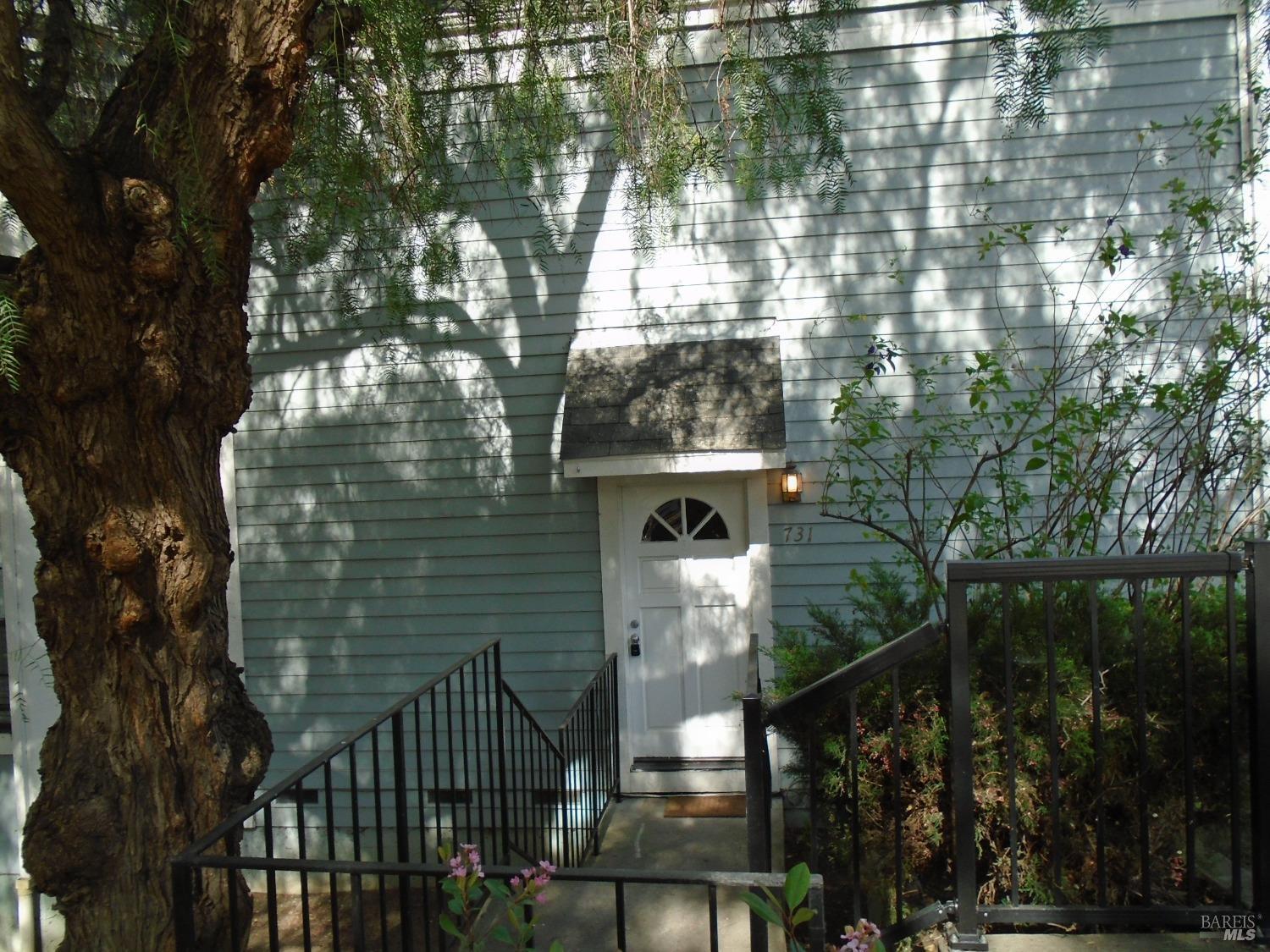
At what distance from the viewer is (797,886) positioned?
1.87m

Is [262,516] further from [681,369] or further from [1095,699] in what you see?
[1095,699]

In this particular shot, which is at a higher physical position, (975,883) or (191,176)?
(191,176)

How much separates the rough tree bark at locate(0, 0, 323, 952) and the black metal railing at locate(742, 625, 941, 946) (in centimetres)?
172

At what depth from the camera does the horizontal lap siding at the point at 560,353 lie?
6.27 m

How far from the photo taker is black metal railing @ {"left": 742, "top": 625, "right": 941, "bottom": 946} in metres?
2.94

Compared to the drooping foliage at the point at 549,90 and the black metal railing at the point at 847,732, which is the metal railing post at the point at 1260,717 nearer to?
the black metal railing at the point at 847,732

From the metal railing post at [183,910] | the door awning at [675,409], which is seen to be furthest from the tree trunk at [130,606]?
the door awning at [675,409]

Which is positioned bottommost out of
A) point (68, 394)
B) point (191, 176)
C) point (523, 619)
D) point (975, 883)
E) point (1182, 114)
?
point (975, 883)

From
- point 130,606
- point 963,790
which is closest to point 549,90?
point 130,606

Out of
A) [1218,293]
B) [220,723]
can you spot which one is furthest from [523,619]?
[1218,293]

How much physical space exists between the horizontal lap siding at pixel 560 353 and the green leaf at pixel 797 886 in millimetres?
4710

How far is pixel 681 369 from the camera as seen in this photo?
647 cm

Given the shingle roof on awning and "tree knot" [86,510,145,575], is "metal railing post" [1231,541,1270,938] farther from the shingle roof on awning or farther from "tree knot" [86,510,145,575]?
the shingle roof on awning

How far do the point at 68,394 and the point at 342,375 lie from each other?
4400 mm
